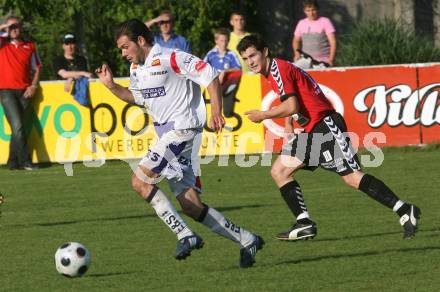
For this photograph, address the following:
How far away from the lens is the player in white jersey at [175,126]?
366 inches

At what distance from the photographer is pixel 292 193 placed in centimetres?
1073

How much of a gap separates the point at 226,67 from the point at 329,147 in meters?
8.05

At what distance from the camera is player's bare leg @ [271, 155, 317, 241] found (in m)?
10.5

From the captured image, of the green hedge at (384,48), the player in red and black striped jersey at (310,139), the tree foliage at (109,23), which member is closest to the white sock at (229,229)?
the player in red and black striped jersey at (310,139)

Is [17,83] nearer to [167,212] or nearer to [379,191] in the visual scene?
[379,191]

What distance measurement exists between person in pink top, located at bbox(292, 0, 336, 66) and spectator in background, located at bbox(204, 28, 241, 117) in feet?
3.38

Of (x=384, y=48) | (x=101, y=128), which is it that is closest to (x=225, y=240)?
(x=101, y=128)

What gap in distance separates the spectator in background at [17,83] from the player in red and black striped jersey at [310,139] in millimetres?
7789

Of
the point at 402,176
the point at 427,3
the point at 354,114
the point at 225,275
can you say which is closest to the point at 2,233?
the point at 225,275

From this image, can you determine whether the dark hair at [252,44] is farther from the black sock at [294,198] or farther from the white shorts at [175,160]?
the black sock at [294,198]

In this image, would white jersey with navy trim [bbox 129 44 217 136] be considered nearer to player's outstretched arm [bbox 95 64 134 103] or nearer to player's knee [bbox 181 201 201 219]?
player's outstretched arm [bbox 95 64 134 103]

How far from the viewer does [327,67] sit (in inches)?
726

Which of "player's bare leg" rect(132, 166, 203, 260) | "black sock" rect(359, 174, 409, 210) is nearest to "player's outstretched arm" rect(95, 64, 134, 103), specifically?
"player's bare leg" rect(132, 166, 203, 260)

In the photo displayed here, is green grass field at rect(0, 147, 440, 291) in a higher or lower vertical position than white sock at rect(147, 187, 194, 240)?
lower
